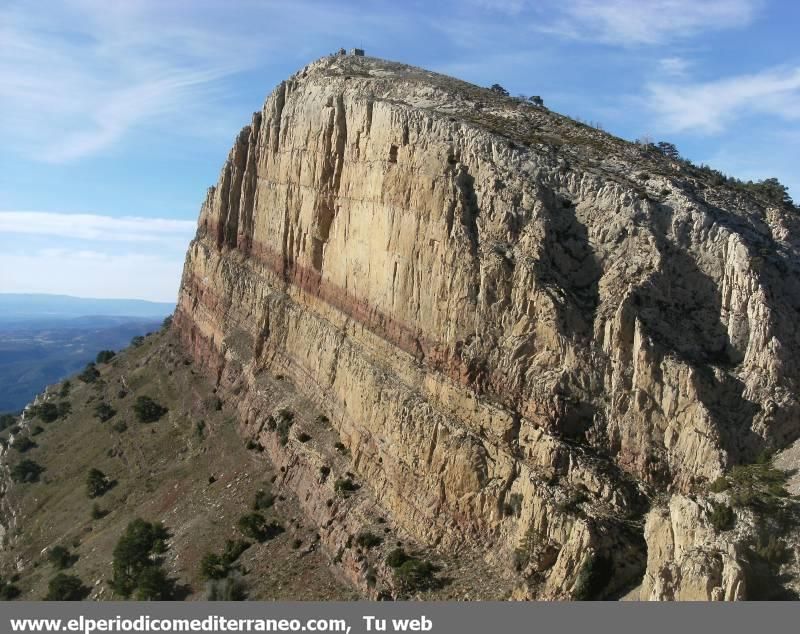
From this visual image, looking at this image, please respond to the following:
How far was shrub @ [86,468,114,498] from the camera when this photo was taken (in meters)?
56.0

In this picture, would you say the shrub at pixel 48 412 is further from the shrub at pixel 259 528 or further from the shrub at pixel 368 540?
the shrub at pixel 368 540

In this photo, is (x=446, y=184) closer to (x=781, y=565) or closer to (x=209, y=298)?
(x=781, y=565)

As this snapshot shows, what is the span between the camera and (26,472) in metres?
64.9

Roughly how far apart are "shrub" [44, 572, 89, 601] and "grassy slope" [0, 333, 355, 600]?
63cm

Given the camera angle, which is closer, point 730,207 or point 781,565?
point 781,565

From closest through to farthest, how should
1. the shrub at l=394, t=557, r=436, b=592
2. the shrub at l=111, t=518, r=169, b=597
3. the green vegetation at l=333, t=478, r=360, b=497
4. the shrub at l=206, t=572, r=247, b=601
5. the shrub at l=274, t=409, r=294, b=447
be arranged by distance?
the shrub at l=394, t=557, r=436, b=592 → the shrub at l=206, t=572, r=247, b=601 → the green vegetation at l=333, t=478, r=360, b=497 → the shrub at l=111, t=518, r=169, b=597 → the shrub at l=274, t=409, r=294, b=447

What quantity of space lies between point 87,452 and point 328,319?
3173 centimetres

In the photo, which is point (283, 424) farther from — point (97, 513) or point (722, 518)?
point (722, 518)

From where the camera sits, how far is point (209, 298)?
63750mm

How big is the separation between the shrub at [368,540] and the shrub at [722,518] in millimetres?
16485

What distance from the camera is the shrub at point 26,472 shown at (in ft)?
212

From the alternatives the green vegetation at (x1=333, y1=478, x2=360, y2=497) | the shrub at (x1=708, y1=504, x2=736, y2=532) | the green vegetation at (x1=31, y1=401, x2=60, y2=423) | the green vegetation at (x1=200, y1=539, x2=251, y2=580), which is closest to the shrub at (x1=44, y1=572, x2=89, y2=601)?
the green vegetation at (x1=200, y1=539, x2=251, y2=580)

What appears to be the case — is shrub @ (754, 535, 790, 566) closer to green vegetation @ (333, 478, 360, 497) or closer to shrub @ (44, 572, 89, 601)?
green vegetation @ (333, 478, 360, 497)

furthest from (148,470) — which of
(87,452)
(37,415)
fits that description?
(37,415)
